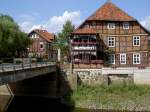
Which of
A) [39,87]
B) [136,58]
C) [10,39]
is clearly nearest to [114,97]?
[39,87]

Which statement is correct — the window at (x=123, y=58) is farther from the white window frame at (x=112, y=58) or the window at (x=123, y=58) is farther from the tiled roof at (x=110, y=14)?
the tiled roof at (x=110, y=14)

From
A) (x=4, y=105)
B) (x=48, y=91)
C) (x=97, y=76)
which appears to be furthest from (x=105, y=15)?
(x=4, y=105)

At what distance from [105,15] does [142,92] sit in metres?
16.7

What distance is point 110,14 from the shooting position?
57.4 meters

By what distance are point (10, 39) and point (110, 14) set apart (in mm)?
17308

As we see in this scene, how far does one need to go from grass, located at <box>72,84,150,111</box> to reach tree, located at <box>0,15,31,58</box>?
18.2 meters

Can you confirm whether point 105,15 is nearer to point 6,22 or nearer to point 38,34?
point 6,22

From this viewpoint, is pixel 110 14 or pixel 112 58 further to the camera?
pixel 110 14

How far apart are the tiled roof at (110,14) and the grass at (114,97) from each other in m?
13.1

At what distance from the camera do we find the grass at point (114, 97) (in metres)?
42.1

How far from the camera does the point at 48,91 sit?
50469 millimetres

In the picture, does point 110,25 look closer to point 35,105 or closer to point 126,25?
point 126,25

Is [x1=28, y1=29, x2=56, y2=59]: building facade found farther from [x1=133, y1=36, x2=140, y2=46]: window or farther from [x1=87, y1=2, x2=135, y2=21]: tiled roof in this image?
[x1=133, y1=36, x2=140, y2=46]: window

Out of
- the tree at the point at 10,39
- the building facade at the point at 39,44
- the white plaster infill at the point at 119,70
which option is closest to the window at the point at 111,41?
the white plaster infill at the point at 119,70
